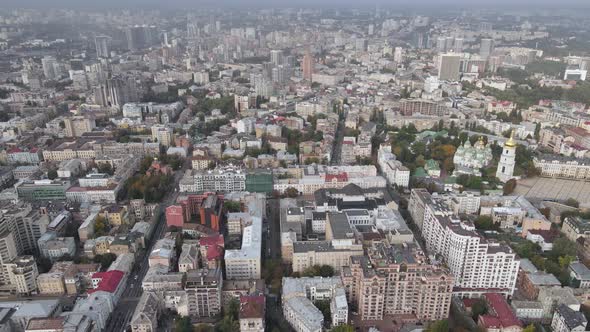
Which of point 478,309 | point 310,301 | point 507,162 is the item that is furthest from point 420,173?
point 310,301

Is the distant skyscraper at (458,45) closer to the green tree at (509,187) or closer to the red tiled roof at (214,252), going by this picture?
the green tree at (509,187)

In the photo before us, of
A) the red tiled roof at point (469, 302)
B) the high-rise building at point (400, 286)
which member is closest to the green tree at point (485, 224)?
the red tiled roof at point (469, 302)

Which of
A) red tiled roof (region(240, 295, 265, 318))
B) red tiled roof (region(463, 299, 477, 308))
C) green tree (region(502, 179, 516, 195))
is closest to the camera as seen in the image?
red tiled roof (region(240, 295, 265, 318))

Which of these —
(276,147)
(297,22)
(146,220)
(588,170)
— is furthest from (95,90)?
(297,22)

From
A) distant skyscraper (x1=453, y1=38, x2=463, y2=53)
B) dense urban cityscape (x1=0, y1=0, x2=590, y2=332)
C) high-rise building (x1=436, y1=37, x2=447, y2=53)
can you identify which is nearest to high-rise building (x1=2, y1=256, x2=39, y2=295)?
dense urban cityscape (x1=0, y1=0, x2=590, y2=332)

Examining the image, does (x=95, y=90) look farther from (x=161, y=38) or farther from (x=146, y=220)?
(x=161, y=38)

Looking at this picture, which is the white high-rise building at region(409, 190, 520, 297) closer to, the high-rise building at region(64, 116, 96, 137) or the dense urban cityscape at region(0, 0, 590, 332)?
the dense urban cityscape at region(0, 0, 590, 332)
